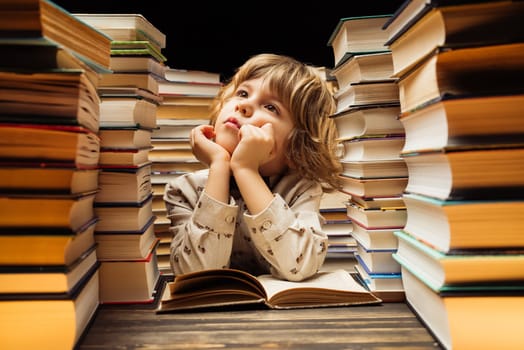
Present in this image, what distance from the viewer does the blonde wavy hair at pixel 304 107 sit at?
1137 mm

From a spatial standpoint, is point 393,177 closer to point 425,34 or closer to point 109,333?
point 425,34

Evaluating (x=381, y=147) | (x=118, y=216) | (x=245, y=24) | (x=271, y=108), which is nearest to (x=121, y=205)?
(x=118, y=216)

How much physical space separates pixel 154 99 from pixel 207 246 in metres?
0.37

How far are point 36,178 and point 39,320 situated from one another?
212 millimetres

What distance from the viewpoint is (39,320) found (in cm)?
66

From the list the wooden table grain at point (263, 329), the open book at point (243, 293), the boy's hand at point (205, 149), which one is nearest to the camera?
the wooden table grain at point (263, 329)

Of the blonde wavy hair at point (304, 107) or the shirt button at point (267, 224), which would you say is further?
the blonde wavy hair at point (304, 107)

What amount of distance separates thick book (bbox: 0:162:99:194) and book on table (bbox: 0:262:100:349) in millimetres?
157

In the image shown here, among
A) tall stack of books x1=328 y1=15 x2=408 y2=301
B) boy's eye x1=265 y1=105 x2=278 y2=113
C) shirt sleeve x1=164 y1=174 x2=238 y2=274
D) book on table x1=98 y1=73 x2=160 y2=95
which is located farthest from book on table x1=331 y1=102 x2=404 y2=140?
book on table x1=98 y1=73 x2=160 y2=95

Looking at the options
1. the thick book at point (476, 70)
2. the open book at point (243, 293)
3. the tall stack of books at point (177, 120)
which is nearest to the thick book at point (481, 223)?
the thick book at point (476, 70)

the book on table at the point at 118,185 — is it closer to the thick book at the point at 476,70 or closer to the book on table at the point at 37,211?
the book on table at the point at 37,211

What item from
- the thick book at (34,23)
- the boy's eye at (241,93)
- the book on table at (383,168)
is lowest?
the book on table at (383,168)

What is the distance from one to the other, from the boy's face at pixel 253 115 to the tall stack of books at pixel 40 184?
1.48 ft

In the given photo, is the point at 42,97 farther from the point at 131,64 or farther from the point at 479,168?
the point at 479,168
